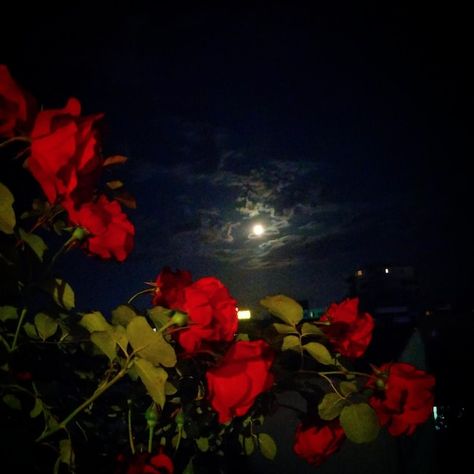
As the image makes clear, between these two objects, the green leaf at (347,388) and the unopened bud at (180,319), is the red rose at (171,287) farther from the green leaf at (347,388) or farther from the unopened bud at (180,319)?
the green leaf at (347,388)

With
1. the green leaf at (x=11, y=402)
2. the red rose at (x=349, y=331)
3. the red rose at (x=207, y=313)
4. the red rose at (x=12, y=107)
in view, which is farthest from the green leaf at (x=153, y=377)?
the red rose at (x=349, y=331)

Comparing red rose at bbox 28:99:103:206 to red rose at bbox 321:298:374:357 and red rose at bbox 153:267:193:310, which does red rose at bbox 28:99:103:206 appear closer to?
red rose at bbox 153:267:193:310

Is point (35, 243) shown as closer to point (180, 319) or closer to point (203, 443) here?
point (180, 319)

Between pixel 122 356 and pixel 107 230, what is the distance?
0.94ft

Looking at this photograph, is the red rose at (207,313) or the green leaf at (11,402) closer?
the green leaf at (11,402)

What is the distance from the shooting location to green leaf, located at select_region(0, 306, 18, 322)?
0.70 meters

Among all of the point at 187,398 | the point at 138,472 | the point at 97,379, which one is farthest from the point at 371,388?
the point at 97,379

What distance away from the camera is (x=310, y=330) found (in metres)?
1.03

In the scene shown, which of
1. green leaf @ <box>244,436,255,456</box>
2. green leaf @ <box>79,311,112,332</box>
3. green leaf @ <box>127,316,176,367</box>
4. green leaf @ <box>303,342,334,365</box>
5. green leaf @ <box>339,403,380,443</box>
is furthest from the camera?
green leaf @ <box>244,436,255,456</box>

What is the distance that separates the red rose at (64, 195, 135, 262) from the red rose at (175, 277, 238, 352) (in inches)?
6.8

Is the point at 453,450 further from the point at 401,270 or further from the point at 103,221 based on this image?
the point at 401,270

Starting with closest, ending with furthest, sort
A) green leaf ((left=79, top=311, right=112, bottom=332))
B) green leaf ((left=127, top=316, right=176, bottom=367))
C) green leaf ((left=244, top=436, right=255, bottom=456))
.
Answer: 1. green leaf ((left=127, top=316, right=176, bottom=367))
2. green leaf ((left=79, top=311, right=112, bottom=332))
3. green leaf ((left=244, top=436, right=255, bottom=456))

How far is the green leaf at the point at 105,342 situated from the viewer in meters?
0.65

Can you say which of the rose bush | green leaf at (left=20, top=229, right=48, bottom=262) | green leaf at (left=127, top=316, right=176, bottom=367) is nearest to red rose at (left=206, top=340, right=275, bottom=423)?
the rose bush
